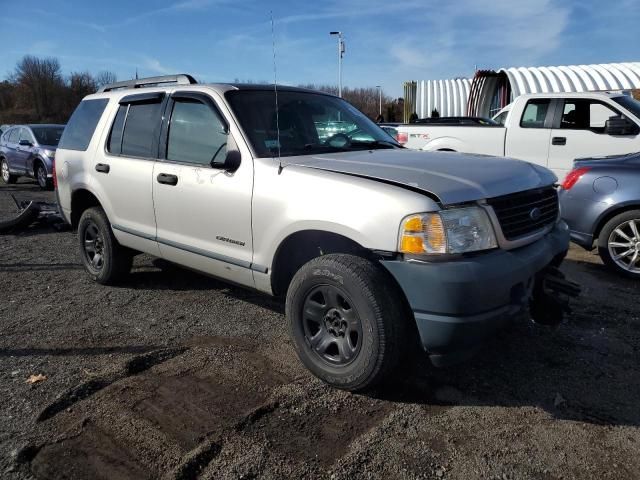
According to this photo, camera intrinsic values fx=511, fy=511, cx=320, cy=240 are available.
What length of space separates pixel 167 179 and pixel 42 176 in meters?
10.9

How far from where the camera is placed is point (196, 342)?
3789 millimetres

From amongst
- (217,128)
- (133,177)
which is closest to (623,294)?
(217,128)

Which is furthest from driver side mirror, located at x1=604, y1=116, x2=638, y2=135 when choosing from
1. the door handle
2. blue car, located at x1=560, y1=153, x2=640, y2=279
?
the door handle

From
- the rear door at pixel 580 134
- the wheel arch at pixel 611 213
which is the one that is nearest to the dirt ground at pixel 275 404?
the wheel arch at pixel 611 213

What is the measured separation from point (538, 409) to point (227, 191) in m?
2.35

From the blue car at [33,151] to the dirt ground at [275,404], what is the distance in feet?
31.2

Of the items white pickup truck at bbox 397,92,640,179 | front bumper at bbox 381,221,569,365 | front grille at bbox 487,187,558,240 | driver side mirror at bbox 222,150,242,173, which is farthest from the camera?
white pickup truck at bbox 397,92,640,179

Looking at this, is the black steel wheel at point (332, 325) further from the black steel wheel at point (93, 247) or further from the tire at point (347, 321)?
the black steel wheel at point (93, 247)

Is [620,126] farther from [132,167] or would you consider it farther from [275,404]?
[275,404]

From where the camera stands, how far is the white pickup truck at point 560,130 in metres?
8.00

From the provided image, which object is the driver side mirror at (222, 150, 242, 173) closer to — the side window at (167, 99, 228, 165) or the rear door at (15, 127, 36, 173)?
the side window at (167, 99, 228, 165)

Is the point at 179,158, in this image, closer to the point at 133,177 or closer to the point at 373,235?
the point at 133,177

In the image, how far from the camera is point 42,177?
13.0 meters

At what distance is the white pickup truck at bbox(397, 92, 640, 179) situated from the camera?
800 cm
